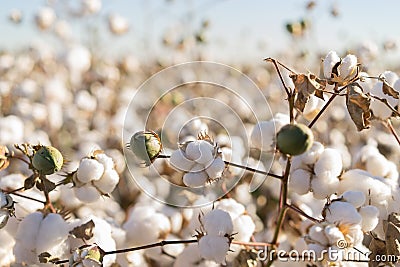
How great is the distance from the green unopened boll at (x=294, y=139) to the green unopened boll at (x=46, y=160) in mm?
329

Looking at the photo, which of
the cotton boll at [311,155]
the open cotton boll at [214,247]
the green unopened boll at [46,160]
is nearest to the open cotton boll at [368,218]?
the cotton boll at [311,155]

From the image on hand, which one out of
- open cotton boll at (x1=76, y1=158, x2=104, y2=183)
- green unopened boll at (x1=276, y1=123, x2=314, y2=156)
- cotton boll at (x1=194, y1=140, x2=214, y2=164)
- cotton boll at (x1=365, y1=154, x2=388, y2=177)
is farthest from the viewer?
cotton boll at (x1=365, y1=154, x2=388, y2=177)

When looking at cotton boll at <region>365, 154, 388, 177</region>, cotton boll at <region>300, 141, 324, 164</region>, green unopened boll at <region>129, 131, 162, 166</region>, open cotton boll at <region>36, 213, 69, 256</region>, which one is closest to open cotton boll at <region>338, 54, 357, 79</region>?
cotton boll at <region>300, 141, 324, 164</region>

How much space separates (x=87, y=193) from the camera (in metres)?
1.07

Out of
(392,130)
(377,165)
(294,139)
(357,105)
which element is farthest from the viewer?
(377,165)

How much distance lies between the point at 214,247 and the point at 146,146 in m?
0.21

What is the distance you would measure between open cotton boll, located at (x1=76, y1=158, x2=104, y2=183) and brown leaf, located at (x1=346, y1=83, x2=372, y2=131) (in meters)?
0.41

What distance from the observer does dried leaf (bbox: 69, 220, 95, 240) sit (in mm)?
1036

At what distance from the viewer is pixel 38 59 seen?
435 cm

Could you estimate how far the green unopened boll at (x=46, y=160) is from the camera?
92 cm

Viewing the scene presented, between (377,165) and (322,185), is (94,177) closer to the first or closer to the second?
(322,185)

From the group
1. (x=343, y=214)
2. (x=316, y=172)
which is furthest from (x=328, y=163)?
(x=343, y=214)

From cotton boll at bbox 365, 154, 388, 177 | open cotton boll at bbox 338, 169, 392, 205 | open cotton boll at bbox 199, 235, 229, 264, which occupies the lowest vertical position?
open cotton boll at bbox 199, 235, 229, 264

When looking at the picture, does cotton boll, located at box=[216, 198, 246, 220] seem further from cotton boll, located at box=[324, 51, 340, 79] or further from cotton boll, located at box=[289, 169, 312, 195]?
cotton boll, located at box=[324, 51, 340, 79]
